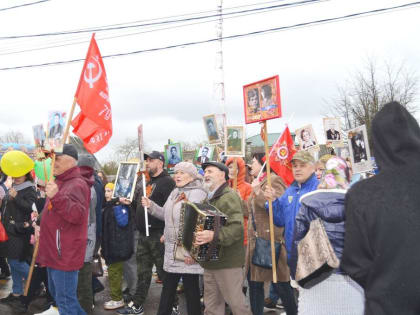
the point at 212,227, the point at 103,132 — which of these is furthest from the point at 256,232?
the point at 103,132

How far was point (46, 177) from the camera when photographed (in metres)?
5.27

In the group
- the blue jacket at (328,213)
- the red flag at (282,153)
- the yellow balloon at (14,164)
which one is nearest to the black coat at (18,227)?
the yellow balloon at (14,164)

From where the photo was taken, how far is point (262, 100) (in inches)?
203

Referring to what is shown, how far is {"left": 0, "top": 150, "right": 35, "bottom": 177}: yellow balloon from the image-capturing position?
5531 mm

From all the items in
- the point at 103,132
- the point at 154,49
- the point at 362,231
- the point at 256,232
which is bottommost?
the point at 256,232

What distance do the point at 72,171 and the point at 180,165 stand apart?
123 centimetres

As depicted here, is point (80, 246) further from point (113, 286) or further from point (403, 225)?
point (403, 225)

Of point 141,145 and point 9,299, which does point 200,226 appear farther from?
point 9,299

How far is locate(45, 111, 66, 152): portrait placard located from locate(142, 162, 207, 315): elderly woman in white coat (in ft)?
4.51

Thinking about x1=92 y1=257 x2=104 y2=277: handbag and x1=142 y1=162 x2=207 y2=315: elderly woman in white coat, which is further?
x1=92 y1=257 x2=104 y2=277: handbag

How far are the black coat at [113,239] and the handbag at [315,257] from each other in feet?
11.4

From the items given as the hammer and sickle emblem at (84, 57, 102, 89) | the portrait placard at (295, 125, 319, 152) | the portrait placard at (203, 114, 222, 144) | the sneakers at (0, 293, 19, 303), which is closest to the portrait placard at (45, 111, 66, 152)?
the hammer and sickle emblem at (84, 57, 102, 89)

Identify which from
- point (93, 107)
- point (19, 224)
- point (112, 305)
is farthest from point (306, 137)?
point (19, 224)

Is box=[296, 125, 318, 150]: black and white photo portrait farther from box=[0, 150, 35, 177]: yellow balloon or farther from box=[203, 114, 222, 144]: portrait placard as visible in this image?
box=[0, 150, 35, 177]: yellow balloon
